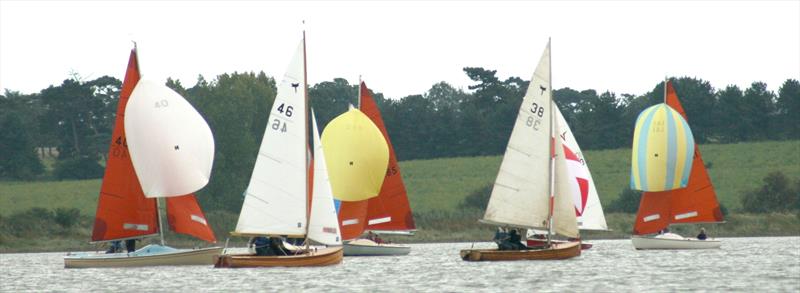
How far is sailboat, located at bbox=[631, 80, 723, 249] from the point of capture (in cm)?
6381

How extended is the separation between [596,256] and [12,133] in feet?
251

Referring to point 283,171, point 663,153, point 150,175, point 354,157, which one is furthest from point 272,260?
point 663,153

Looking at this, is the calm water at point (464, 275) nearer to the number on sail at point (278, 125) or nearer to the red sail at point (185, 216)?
the red sail at point (185, 216)

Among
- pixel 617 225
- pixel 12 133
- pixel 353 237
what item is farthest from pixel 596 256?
pixel 12 133

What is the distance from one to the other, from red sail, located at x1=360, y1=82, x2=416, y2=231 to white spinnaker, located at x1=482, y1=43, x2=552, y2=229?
10.6 metres

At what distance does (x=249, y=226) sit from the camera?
165ft

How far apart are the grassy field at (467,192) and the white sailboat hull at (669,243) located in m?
19.9

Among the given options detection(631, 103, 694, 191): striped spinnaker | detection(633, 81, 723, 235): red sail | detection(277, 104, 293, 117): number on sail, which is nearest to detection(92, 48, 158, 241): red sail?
detection(277, 104, 293, 117): number on sail

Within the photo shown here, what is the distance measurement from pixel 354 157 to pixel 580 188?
10581mm

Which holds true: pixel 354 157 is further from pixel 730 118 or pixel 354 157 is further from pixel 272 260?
pixel 730 118

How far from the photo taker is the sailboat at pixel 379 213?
2432 inches

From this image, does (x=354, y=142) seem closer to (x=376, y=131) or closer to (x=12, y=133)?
(x=376, y=131)

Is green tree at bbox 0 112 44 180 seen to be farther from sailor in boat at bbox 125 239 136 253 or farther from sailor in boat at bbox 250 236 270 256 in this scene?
sailor in boat at bbox 250 236 270 256

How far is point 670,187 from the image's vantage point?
6369 cm
